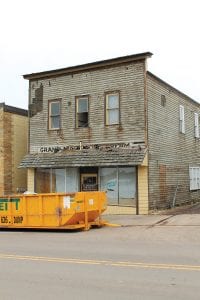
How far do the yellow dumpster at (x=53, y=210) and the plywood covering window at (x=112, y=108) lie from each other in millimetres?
5888

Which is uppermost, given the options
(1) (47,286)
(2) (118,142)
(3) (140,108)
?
(3) (140,108)

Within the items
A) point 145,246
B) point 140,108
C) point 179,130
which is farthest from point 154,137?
point 145,246

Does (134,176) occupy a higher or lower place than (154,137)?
lower

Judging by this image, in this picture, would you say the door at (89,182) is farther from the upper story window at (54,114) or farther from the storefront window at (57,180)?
the upper story window at (54,114)

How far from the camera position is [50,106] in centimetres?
2597

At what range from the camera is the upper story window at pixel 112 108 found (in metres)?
23.9

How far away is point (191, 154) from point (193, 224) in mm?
12144

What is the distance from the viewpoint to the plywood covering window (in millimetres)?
23906

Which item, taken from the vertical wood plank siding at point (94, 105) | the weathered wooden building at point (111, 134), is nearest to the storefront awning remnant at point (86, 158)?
the weathered wooden building at point (111, 134)

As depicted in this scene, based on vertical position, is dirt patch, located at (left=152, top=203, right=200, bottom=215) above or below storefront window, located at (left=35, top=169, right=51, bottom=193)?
below

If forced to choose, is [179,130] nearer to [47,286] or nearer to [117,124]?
[117,124]

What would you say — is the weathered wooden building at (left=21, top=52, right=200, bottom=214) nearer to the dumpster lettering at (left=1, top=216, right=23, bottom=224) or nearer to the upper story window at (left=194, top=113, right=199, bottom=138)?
the upper story window at (left=194, top=113, right=199, bottom=138)

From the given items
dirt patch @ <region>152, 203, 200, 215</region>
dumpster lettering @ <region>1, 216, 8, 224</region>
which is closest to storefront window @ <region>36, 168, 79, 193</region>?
dirt patch @ <region>152, 203, 200, 215</region>

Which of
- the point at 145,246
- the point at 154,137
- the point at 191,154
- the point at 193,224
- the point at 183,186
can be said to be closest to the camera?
the point at 145,246
